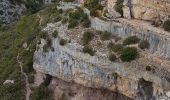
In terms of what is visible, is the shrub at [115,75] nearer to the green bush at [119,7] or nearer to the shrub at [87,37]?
the shrub at [87,37]

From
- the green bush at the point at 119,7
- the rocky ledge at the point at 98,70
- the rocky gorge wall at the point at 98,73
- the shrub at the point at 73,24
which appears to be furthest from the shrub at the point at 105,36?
the shrub at the point at 73,24

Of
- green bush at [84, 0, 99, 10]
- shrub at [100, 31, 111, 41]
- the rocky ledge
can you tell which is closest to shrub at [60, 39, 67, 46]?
the rocky ledge

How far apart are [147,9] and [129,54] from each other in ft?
14.0

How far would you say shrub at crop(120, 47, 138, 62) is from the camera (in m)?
41.6

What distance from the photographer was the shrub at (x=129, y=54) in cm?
4156

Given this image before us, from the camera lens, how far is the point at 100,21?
46.4 metres

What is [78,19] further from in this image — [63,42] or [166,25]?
[166,25]

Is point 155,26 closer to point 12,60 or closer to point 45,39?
point 45,39

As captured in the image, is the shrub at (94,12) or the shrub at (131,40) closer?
the shrub at (131,40)

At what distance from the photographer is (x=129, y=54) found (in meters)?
41.6

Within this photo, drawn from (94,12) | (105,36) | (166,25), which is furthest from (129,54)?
(94,12)

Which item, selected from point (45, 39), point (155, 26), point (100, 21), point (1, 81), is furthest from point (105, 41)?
point (1, 81)

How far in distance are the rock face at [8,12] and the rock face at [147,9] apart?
55023 millimetres

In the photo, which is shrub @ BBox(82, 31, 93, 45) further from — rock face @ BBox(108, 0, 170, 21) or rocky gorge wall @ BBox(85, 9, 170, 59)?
rock face @ BBox(108, 0, 170, 21)
